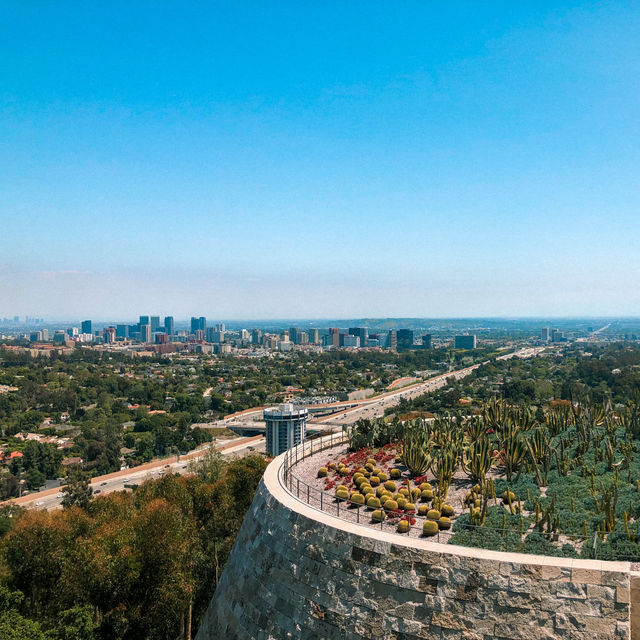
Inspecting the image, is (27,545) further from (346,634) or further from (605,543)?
(605,543)

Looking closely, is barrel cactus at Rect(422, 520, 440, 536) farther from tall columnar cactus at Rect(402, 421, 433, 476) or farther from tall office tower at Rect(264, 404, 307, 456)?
tall office tower at Rect(264, 404, 307, 456)

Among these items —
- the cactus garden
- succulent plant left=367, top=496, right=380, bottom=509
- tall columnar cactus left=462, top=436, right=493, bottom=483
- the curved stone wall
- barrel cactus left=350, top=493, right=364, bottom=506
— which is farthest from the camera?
tall columnar cactus left=462, top=436, right=493, bottom=483

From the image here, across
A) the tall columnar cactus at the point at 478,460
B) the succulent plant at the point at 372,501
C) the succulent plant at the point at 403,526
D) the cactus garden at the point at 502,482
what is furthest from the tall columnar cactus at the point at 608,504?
the succulent plant at the point at 372,501

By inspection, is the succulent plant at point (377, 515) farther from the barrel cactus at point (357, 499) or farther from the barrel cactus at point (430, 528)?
the barrel cactus at point (430, 528)

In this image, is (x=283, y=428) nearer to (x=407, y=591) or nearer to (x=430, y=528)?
(x=430, y=528)

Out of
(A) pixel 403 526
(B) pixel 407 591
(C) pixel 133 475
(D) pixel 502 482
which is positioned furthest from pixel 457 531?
(C) pixel 133 475

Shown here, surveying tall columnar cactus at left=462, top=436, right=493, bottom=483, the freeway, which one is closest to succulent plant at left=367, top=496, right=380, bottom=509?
tall columnar cactus at left=462, top=436, right=493, bottom=483

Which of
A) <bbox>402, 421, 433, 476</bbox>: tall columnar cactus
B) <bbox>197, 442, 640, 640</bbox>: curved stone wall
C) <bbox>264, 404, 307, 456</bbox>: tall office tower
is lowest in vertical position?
<bbox>264, 404, 307, 456</bbox>: tall office tower
